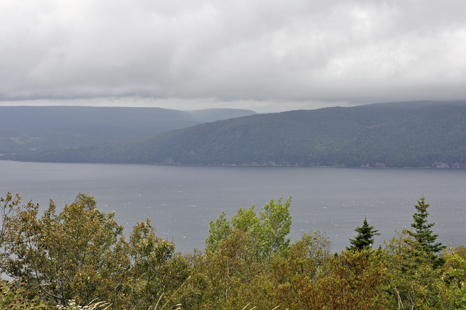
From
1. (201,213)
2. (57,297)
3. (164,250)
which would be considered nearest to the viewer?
(57,297)

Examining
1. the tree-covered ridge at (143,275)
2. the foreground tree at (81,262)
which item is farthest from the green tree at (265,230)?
the foreground tree at (81,262)

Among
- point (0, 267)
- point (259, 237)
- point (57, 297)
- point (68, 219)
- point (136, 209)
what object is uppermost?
point (68, 219)

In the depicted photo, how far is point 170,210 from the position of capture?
163 m

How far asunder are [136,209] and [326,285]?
157m

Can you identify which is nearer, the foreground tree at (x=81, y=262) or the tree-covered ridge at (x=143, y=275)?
the tree-covered ridge at (x=143, y=275)

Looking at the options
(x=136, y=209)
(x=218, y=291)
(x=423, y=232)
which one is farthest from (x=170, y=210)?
(x=218, y=291)

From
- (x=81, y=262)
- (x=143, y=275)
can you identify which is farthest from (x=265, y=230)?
(x=81, y=262)

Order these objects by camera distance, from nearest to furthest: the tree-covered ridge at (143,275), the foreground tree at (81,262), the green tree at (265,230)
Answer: the tree-covered ridge at (143,275) → the foreground tree at (81,262) → the green tree at (265,230)

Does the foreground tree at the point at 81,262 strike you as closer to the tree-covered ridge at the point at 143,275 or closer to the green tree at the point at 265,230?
the tree-covered ridge at the point at 143,275

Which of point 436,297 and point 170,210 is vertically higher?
point 436,297

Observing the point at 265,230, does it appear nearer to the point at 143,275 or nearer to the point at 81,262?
the point at 143,275

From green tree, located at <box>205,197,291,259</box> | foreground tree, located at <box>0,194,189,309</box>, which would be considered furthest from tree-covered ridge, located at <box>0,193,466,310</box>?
green tree, located at <box>205,197,291,259</box>

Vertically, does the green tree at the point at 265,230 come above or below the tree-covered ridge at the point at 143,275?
below

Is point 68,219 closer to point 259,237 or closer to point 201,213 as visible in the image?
point 259,237
